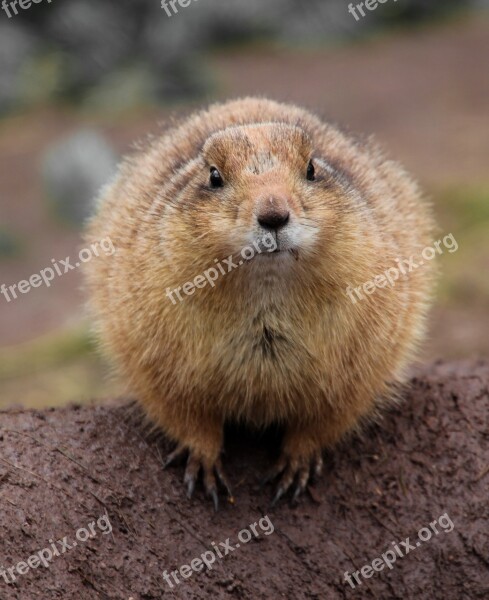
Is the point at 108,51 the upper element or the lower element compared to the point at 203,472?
lower

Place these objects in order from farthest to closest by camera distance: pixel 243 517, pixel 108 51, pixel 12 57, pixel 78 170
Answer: pixel 12 57 → pixel 108 51 → pixel 78 170 → pixel 243 517

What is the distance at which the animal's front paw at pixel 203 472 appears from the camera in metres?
6.35

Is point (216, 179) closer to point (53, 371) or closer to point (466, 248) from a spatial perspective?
point (53, 371)

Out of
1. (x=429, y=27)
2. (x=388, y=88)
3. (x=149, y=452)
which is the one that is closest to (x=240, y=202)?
(x=149, y=452)

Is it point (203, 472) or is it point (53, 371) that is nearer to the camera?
point (203, 472)

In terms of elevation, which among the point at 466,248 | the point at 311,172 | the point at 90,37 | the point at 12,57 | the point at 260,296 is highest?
the point at 311,172

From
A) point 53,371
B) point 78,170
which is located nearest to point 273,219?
point 53,371

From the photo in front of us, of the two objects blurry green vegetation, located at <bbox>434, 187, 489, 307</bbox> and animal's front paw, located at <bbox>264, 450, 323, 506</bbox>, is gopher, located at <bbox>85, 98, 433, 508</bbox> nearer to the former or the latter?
animal's front paw, located at <bbox>264, 450, 323, 506</bbox>

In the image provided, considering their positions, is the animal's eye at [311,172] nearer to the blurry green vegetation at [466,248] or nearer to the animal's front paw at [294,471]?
the animal's front paw at [294,471]

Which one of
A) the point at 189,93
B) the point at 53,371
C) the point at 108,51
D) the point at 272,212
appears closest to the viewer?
the point at 272,212

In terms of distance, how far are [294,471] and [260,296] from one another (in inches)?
63.4

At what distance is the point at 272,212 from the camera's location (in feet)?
16.1

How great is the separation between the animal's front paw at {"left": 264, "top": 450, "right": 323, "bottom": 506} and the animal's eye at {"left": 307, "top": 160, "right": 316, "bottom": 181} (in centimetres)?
203

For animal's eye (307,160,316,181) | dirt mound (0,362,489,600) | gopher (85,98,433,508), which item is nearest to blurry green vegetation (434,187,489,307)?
dirt mound (0,362,489,600)
